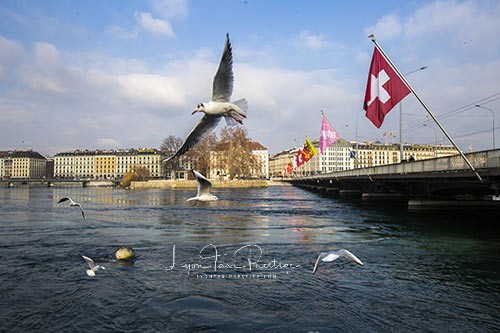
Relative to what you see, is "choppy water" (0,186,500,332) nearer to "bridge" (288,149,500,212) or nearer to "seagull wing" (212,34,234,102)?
"bridge" (288,149,500,212)

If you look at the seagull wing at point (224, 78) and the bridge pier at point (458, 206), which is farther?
the bridge pier at point (458, 206)

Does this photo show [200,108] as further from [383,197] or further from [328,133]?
[383,197]

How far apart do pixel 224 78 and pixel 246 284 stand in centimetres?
875

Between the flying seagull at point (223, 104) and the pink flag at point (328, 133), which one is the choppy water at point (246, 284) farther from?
the pink flag at point (328, 133)

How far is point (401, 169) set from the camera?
3388cm

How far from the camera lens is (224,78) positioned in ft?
17.6

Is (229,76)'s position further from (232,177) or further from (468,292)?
(232,177)

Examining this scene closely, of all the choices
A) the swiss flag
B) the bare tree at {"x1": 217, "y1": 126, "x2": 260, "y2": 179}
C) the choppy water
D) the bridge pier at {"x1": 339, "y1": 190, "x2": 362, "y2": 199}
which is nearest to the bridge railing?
the choppy water

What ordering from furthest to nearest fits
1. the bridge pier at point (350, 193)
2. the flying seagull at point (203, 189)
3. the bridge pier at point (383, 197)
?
the bridge pier at point (350, 193), the bridge pier at point (383, 197), the flying seagull at point (203, 189)

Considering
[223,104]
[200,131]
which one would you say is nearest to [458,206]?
[200,131]

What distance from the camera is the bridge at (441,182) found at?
22.4 metres

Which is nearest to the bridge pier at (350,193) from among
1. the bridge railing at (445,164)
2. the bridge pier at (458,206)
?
the bridge railing at (445,164)

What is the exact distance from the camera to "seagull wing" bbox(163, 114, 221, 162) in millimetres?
5680

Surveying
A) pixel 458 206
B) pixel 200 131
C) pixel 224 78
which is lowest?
pixel 458 206
